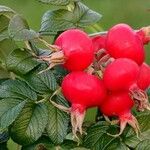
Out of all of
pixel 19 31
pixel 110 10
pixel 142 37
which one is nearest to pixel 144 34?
pixel 142 37

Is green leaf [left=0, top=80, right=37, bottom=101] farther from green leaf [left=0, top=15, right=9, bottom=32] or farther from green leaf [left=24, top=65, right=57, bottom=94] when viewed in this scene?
green leaf [left=0, top=15, right=9, bottom=32]

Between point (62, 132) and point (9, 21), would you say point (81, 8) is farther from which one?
point (62, 132)

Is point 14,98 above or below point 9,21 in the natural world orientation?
below

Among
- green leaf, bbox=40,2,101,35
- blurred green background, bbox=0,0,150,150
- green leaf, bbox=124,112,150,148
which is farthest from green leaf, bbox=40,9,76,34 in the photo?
blurred green background, bbox=0,0,150,150

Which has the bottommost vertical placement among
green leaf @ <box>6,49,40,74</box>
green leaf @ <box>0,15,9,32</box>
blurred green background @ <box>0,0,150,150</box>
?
blurred green background @ <box>0,0,150,150</box>

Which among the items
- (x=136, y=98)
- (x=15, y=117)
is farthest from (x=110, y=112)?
(x=15, y=117)

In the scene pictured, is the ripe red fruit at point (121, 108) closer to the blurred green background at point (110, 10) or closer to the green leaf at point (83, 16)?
the green leaf at point (83, 16)
